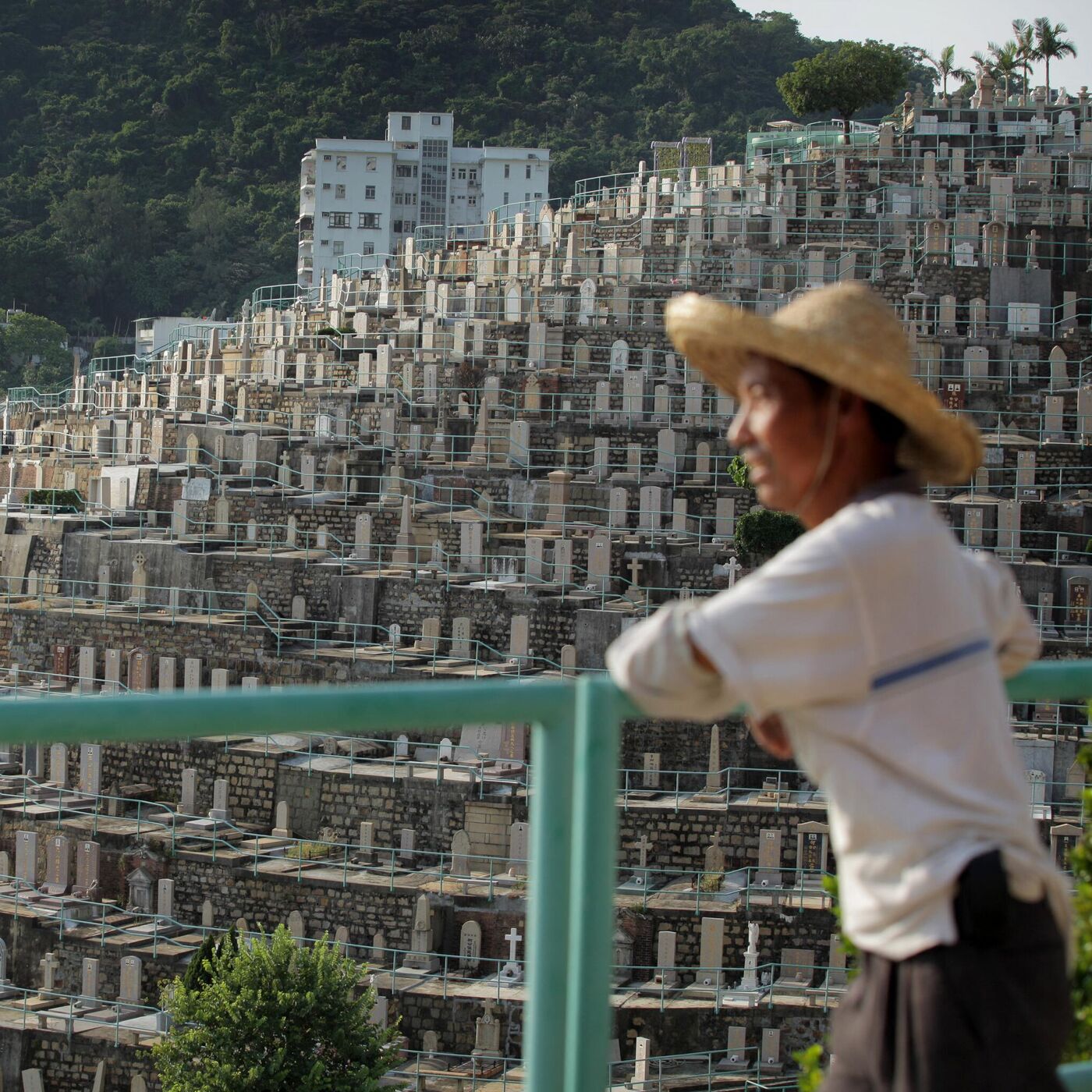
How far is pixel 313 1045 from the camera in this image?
15820mm

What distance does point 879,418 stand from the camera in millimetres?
2586

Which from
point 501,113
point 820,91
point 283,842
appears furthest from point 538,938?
point 501,113

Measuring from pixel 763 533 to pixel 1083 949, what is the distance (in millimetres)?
18589

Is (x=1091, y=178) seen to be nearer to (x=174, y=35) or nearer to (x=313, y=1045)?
(x=313, y=1045)

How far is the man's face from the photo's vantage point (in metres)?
2.56

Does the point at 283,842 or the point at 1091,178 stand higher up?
the point at 1091,178

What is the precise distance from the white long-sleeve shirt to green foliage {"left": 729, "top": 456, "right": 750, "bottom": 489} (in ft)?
64.1

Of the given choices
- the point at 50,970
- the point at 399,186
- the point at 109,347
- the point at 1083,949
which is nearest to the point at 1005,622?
the point at 1083,949

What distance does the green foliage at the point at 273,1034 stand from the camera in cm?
1545

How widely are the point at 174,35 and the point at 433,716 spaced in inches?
2972

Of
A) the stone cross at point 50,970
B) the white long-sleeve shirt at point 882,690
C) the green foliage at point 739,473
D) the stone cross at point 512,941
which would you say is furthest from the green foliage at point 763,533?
the white long-sleeve shirt at point 882,690

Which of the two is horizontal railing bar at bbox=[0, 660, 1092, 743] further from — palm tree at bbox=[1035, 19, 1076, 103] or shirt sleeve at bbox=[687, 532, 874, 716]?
palm tree at bbox=[1035, 19, 1076, 103]

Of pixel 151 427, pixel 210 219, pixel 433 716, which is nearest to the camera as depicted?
pixel 433 716

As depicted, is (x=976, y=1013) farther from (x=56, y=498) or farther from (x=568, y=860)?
(x=56, y=498)
